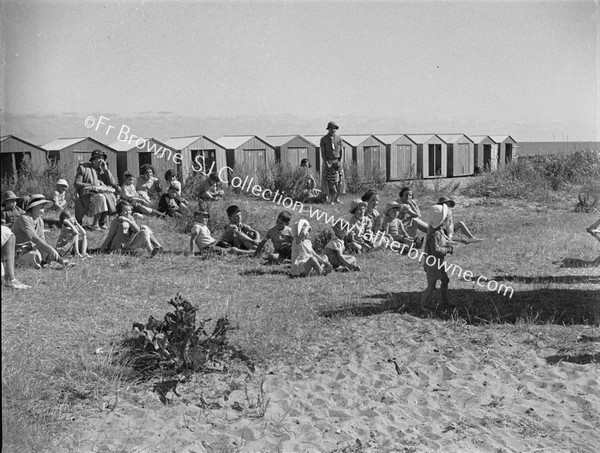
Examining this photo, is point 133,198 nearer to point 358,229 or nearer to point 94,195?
point 94,195

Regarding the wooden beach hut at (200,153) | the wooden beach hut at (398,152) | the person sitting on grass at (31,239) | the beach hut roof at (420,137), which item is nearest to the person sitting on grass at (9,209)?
the person sitting on grass at (31,239)

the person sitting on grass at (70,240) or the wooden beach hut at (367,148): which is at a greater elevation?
the wooden beach hut at (367,148)

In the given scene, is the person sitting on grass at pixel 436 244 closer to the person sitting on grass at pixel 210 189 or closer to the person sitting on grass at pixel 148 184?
the person sitting on grass at pixel 210 189

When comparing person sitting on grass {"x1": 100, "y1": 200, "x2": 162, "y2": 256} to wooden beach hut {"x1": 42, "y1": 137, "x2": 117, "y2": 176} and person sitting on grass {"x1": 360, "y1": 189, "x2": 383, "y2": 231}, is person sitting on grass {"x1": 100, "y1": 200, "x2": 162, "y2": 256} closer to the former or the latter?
person sitting on grass {"x1": 360, "y1": 189, "x2": 383, "y2": 231}

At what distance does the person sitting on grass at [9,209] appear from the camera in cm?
820

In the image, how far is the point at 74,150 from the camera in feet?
45.3

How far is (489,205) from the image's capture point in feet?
35.8

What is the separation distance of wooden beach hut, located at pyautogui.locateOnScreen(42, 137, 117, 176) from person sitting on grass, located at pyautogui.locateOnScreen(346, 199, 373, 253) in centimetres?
671

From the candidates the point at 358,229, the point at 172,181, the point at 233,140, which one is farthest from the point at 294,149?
the point at 358,229

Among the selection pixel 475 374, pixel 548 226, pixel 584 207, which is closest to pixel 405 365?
pixel 475 374

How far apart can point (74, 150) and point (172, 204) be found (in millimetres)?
3858

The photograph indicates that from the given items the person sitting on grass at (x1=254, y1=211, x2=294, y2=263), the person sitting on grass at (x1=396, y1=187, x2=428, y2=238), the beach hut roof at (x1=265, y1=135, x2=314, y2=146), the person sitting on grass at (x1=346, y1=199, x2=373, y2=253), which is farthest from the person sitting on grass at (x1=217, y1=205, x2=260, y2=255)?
the beach hut roof at (x1=265, y1=135, x2=314, y2=146)

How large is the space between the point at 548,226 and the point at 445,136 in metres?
11.1

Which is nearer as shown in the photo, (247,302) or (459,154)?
(247,302)
